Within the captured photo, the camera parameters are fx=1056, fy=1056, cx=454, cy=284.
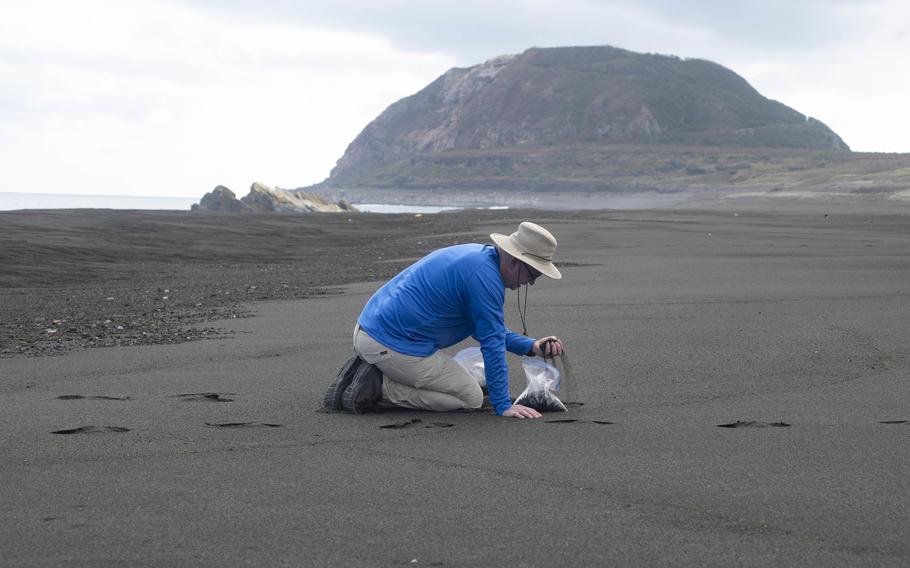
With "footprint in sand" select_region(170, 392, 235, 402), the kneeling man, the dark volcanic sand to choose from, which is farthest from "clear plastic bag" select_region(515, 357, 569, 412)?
the dark volcanic sand

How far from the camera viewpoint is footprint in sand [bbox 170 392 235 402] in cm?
679

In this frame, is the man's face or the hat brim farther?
the man's face

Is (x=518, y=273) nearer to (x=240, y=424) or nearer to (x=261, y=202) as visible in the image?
(x=240, y=424)

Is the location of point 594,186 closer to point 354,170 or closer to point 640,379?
point 354,170

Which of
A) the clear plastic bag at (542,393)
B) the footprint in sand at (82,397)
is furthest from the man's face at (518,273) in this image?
the footprint in sand at (82,397)

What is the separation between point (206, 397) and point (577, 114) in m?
143

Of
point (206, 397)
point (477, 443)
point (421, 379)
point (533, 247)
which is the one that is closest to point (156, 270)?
point (206, 397)

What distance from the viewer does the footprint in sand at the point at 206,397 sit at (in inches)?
267

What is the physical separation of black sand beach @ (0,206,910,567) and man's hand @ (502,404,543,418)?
2.4 inches

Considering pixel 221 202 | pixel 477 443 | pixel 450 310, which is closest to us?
pixel 477 443

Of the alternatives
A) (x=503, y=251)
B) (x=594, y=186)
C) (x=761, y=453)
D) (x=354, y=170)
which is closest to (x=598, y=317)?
(x=503, y=251)

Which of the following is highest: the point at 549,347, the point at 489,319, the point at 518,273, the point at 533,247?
the point at 533,247

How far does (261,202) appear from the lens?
55875mm

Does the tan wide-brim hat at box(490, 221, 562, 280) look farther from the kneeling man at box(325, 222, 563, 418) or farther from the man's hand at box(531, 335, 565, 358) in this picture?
the man's hand at box(531, 335, 565, 358)
